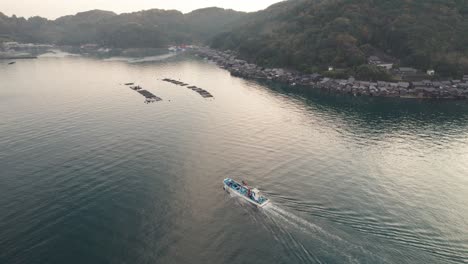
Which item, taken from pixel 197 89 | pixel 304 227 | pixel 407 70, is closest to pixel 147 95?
pixel 197 89

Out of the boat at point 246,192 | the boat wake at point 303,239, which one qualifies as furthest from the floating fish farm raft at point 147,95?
the boat wake at point 303,239

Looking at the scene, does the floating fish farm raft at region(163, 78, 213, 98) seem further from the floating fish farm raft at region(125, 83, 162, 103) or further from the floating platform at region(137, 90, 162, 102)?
the floating platform at region(137, 90, 162, 102)

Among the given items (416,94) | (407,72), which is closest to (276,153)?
(416,94)

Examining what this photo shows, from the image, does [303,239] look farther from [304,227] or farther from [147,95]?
[147,95]

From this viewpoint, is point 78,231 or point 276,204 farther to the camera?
point 276,204

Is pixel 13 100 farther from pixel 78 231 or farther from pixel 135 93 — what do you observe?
pixel 78 231

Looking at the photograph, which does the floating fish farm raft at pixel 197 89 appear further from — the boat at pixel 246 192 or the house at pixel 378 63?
the house at pixel 378 63
